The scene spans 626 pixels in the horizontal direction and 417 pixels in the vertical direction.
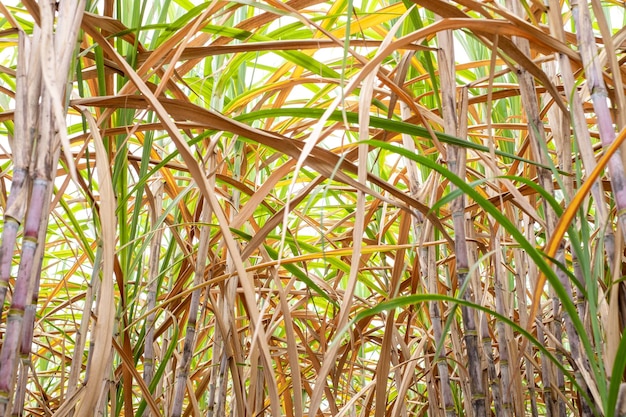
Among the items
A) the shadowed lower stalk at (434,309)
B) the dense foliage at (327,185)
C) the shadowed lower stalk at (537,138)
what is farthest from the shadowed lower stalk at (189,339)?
the shadowed lower stalk at (537,138)

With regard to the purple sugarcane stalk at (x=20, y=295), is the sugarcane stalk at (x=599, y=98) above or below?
above

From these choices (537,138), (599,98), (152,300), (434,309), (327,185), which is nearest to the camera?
(327,185)

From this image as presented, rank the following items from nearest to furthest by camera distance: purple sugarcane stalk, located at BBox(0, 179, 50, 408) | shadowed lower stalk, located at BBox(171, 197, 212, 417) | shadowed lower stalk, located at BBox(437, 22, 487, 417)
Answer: purple sugarcane stalk, located at BBox(0, 179, 50, 408), shadowed lower stalk, located at BBox(437, 22, 487, 417), shadowed lower stalk, located at BBox(171, 197, 212, 417)

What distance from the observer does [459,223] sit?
642mm

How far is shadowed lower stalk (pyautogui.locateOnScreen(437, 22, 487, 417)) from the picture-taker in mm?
611

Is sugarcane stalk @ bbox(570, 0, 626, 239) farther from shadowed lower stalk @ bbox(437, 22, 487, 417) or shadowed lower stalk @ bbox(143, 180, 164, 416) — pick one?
shadowed lower stalk @ bbox(143, 180, 164, 416)

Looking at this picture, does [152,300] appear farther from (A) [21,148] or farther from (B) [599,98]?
(B) [599,98]

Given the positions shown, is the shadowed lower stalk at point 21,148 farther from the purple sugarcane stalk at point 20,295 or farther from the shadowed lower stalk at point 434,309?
the shadowed lower stalk at point 434,309

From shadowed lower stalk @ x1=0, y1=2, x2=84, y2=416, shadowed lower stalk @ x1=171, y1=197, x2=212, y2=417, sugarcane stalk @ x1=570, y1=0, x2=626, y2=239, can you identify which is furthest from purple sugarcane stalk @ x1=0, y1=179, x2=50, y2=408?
sugarcane stalk @ x1=570, y1=0, x2=626, y2=239

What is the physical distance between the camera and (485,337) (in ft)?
2.56

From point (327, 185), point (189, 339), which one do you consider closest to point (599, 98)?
point (327, 185)

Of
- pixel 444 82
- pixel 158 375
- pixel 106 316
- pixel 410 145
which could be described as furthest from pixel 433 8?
pixel 158 375

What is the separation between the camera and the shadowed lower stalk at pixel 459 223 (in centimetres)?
61

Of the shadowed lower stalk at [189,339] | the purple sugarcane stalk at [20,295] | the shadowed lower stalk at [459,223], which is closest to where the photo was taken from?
the purple sugarcane stalk at [20,295]
